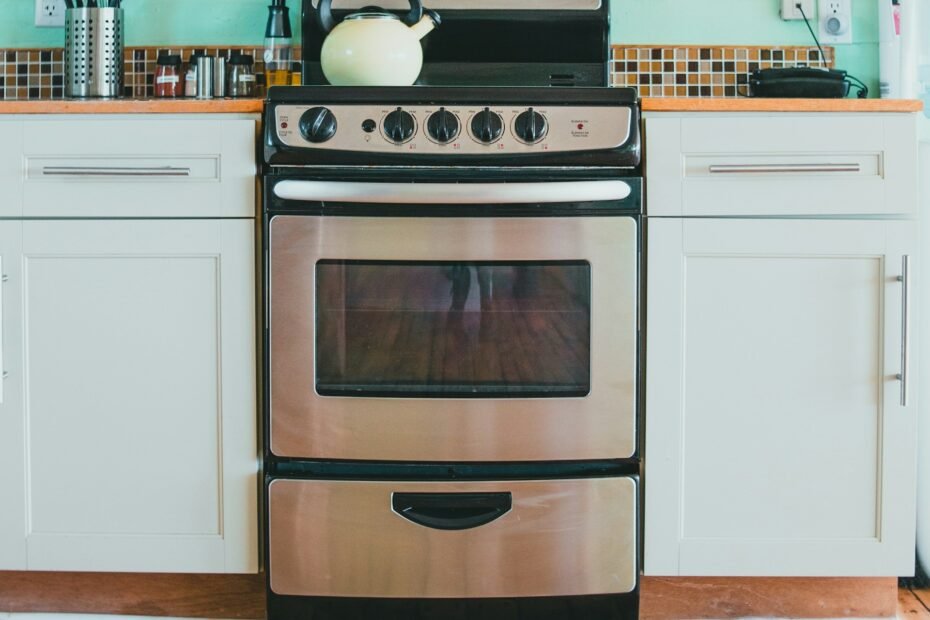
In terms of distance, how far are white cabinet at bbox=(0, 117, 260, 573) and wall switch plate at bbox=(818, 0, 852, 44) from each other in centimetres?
137

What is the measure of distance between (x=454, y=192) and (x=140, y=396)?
66 cm

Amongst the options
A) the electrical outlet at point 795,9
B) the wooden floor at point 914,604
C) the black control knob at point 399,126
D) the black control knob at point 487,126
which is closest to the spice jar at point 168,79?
the black control knob at point 399,126

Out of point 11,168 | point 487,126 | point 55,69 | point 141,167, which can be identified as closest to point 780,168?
point 487,126

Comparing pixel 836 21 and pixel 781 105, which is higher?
pixel 836 21

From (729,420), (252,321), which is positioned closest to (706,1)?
(729,420)

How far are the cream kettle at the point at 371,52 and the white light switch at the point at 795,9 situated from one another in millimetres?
950

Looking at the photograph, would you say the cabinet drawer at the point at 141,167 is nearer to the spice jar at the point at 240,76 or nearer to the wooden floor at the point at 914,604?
the spice jar at the point at 240,76

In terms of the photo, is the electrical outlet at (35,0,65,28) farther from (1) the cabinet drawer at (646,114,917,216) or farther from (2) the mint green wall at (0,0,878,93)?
(1) the cabinet drawer at (646,114,917,216)

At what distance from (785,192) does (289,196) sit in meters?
0.85

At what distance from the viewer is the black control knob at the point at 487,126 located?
1.55 meters

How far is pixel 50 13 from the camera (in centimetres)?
217

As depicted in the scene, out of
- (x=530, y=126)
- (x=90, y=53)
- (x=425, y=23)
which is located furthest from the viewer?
(x=90, y=53)

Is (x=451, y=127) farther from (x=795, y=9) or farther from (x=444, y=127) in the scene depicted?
(x=795, y=9)

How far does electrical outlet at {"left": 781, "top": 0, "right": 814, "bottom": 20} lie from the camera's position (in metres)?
2.14
